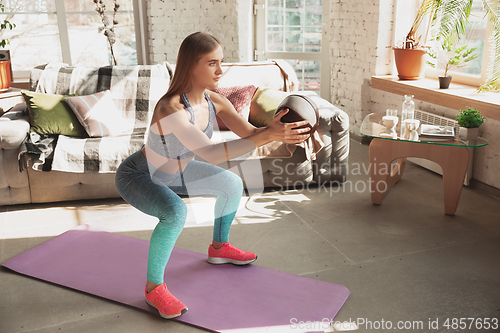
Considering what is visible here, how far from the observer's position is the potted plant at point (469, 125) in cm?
261

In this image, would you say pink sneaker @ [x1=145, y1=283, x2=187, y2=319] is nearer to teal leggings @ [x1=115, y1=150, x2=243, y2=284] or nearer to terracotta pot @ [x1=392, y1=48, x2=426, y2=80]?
teal leggings @ [x1=115, y1=150, x2=243, y2=284]

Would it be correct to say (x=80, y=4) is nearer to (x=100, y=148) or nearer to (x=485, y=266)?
(x=100, y=148)

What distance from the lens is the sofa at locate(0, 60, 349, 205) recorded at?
118 inches

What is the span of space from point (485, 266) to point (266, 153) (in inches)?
60.2

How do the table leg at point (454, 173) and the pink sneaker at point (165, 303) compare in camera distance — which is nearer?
the pink sneaker at point (165, 303)

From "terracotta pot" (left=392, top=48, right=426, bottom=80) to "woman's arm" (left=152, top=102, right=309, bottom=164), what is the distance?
2.63 m

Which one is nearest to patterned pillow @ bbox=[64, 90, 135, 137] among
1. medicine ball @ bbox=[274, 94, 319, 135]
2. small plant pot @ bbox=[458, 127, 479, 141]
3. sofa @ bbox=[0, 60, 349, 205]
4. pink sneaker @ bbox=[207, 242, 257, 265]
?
sofa @ bbox=[0, 60, 349, 205]

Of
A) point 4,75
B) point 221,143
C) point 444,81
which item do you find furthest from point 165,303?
point 4,75

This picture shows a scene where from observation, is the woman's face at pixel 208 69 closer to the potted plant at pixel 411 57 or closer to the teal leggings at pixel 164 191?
the teal leggings at pixel 164 191

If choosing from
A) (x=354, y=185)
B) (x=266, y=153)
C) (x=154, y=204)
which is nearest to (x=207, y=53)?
(x=154, y=204)

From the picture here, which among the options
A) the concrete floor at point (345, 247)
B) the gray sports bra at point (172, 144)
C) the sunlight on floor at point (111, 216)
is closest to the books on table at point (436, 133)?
the concrete floor at point (345, 247)

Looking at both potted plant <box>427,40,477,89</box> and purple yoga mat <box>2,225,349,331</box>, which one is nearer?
purple yoga mat <box>2,225,349,331</box>

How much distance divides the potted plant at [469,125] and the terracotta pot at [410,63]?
1197 mm

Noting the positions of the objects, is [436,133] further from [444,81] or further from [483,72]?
[483,72]
